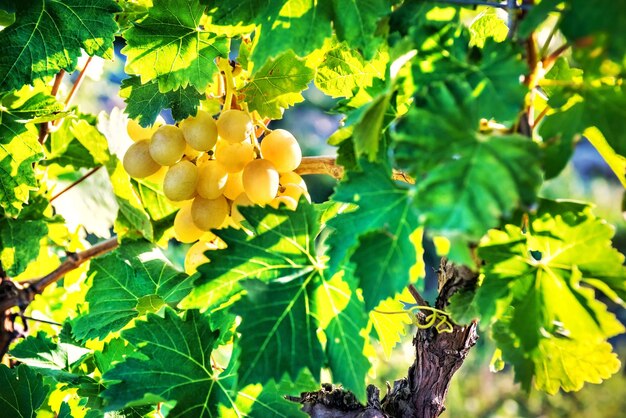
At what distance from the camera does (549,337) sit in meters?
0.48

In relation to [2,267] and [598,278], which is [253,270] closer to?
[598,278]

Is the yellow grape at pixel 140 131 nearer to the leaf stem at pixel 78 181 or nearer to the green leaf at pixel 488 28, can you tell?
the leaf stem at pixel 78 181

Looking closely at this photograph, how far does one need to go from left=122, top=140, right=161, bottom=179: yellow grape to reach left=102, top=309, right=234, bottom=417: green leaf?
0.15 metres

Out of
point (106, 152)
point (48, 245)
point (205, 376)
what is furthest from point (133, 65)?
point (48, 245)

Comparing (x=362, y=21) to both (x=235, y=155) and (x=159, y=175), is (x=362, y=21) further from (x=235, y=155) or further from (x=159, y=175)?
(x=159, y=175)

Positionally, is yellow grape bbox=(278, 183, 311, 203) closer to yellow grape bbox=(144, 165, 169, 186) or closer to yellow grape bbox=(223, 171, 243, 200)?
yellow grape bbox=(223, 171, 243, 200)

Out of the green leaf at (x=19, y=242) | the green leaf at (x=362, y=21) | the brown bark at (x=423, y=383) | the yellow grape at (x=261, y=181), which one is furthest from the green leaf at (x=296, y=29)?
the green leaf at (x=19, y=242)

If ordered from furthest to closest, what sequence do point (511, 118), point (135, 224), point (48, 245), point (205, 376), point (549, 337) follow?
point (48, 245) → point (135, 224) → point (205, 376) → point (549, 337) → point (511, 118)

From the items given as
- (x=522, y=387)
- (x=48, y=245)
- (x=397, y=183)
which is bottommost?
(x=48, y=245)

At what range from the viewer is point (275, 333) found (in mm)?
480

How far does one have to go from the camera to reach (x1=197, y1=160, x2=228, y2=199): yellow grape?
24.4 inches

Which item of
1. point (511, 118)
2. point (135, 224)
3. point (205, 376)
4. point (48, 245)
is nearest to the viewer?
point (511, 118)

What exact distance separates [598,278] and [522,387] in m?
0.09

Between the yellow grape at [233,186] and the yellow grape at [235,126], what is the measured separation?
0.14 ft
